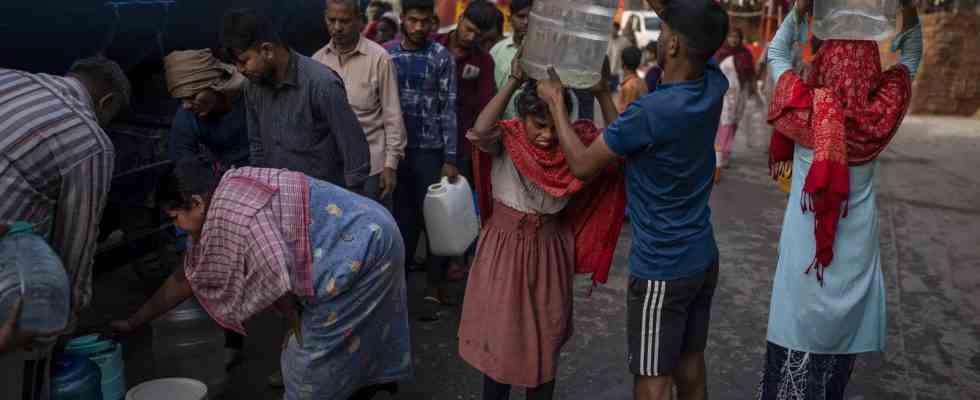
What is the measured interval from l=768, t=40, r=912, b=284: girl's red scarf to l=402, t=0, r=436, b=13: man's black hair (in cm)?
209

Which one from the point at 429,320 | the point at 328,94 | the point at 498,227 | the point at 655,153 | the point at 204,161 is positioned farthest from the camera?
the point at 429,320

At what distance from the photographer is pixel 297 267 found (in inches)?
94.2

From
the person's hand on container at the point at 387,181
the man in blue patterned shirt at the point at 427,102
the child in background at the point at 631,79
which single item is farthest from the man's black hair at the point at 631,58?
the person's hand on container at the point at 387,181

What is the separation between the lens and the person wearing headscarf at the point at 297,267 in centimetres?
229

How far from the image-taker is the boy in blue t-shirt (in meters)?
2.26

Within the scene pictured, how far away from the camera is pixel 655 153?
7.59ft

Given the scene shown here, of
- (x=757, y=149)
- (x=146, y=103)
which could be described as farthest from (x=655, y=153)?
(x=757, y=149)

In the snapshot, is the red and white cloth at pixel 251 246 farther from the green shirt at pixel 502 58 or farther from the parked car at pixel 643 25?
the parked car at pixel 643 25

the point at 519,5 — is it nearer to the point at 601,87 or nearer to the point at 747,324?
the point at 747,324

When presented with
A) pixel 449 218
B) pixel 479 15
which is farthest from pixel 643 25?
pixel 449 218

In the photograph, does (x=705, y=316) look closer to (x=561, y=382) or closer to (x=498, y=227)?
(x=498, y=227)

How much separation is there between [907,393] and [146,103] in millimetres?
4231

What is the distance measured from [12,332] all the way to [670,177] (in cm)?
177

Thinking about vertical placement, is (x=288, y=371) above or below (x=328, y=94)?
below
